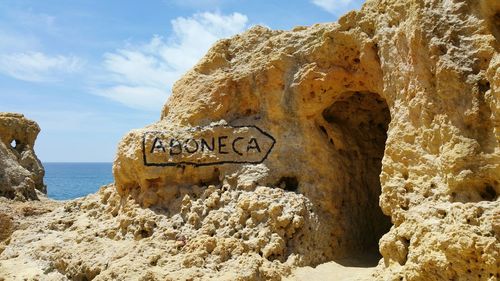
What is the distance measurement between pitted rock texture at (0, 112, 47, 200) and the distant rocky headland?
334 centimetres

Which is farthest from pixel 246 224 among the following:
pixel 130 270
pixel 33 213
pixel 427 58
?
pixel 33 213

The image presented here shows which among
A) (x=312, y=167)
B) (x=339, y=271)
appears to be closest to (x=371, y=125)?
(x=312, y=167)

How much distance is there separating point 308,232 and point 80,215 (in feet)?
17.1

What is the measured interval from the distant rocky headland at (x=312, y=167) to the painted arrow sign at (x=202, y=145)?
0.02m

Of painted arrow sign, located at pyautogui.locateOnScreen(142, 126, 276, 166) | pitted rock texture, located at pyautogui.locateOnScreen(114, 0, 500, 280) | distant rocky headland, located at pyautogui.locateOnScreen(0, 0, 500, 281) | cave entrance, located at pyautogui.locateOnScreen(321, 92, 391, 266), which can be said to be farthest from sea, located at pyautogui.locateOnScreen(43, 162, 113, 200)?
cave entrance, located at pyautogui.locateOnScreen(321, 92, 391, 266)

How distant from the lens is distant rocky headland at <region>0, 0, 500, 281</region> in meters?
5.84

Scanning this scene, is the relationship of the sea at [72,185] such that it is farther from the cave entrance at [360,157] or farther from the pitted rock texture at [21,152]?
the cave entrance at [360,157]

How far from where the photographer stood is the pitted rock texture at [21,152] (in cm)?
1397

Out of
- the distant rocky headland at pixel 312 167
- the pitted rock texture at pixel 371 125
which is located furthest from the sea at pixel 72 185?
the pitted rock texture at pixel 371 125

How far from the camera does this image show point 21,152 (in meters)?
16.8

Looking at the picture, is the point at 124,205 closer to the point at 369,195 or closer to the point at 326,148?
the point at 326,148

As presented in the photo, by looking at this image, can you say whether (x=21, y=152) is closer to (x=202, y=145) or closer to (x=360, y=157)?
(x=202, y=145)

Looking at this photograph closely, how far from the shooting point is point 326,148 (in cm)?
881

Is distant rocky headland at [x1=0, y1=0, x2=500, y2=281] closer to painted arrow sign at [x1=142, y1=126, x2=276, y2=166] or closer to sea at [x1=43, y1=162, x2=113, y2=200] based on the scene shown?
painted arrow sign at [x1=142, y1=126, x2=276, y2=166]
